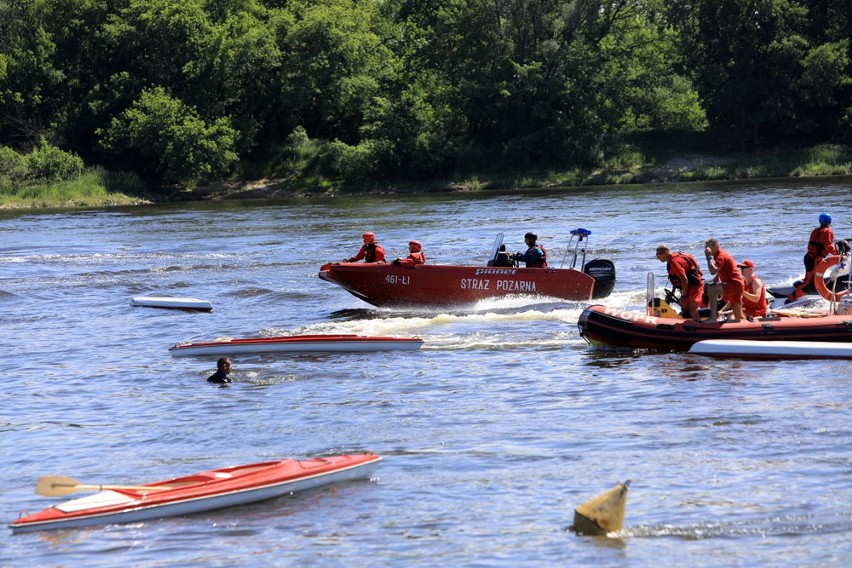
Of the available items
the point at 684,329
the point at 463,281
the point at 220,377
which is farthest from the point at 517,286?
the point at 220,377

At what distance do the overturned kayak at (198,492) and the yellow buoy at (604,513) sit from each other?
8.58 ft

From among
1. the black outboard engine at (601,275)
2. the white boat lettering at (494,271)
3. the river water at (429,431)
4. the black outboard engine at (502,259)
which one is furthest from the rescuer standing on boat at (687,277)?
the black outboard engine at (502,259)

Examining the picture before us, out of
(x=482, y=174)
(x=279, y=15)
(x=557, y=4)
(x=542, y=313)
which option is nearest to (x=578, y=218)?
(x=542, y=313)

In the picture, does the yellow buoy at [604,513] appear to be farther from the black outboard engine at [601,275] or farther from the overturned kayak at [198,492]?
the black outboard engine at [601,275]

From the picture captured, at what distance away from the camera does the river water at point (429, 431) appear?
1062 cm

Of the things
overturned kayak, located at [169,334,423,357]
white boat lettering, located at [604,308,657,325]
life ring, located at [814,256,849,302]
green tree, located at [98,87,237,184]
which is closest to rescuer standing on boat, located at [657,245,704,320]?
white boat lettering, located at [604,308,657,325]

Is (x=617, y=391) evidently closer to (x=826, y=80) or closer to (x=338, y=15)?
(x=826, y=80)

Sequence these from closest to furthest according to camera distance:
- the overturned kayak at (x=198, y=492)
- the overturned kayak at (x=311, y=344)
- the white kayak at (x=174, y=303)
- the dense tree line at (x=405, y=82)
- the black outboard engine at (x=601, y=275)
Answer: the overturned kayak at (x=198, y=492) < the overturned kayak at (x=311, y=344) < the black outboard engine at (x=601, y=275) < the white kayak at (x=174, y=303) < the dense tree line at (x=405, y=82)

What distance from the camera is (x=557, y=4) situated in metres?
67.4

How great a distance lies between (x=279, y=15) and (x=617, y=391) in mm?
58331

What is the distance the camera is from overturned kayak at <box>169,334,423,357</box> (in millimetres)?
19281

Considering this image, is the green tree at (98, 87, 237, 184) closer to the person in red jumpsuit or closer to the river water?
the river water

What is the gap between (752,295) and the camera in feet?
58.4

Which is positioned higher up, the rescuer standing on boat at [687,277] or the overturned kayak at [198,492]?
the rescuer standing on boat at [687,277]
